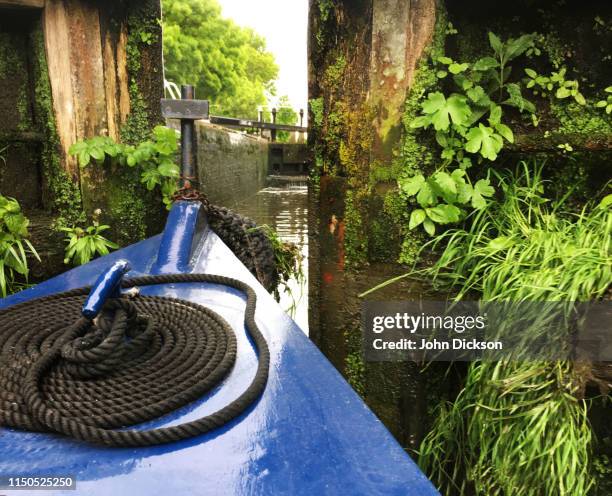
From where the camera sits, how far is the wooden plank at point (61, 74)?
10.6 feet

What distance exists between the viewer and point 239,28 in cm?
2514

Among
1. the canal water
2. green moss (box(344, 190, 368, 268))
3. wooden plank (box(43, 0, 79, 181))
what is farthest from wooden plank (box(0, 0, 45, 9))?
the canal water

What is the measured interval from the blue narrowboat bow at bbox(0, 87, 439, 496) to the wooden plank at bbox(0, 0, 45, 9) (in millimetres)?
2819

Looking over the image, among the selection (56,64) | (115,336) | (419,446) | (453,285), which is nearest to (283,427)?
(115,336)

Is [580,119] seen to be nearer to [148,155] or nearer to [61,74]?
[148,155]

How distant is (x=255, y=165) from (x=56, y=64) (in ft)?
47.4

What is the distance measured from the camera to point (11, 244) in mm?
2994

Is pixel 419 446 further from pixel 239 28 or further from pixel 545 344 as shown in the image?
pixel 239 28

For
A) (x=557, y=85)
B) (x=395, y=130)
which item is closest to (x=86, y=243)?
(x=395, y=130)

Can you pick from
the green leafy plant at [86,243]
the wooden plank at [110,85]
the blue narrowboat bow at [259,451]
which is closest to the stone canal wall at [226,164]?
the wooden plank at [110,85]

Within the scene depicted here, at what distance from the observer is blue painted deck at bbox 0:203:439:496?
95 cm

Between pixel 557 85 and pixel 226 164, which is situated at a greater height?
pixel 557 85

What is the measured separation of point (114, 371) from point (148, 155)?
2.49 metres

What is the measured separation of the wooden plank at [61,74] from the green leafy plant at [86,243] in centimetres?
38
